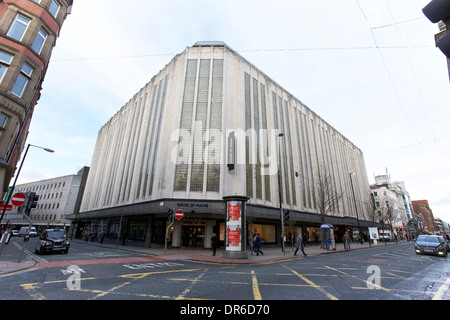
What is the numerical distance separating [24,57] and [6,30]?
72.0 inches

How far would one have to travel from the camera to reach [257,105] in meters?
30.3

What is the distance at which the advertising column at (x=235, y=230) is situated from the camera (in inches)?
585

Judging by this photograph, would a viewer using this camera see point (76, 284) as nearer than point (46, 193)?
Yes

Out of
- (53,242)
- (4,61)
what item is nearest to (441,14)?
(4,61)

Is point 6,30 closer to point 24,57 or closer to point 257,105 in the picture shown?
point 24,57

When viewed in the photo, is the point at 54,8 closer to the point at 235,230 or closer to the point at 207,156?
the point at 207,156

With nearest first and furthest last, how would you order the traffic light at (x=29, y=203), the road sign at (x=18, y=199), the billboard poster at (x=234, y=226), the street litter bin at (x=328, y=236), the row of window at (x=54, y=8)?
the traffic light at (x=29, y=203)
the road sign at (x=18, y=199)
the billboard poster at (x=234, y=226)
the row of window at (x=54, y=8)
the street litter bin at (x=328, y=236)

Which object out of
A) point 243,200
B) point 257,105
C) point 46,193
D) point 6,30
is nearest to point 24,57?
point 6,30

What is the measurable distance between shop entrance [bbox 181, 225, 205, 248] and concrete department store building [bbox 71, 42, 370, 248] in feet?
0.35

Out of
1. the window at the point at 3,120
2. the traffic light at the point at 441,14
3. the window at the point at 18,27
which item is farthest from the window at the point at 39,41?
the traffic light at the point at 441,14

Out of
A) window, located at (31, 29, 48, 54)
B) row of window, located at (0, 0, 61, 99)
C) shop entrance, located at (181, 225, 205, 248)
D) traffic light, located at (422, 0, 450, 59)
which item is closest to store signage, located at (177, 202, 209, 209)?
shop entrance, located at (181, 225, 205, 248)

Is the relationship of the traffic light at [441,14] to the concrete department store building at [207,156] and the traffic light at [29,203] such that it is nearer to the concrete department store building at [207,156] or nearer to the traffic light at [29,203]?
the traffic light at [29,203]

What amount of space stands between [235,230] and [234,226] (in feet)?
0.96
